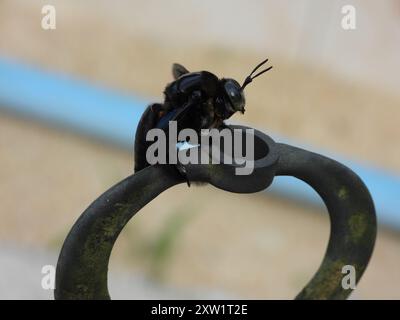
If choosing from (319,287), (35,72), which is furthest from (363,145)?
(319,287)

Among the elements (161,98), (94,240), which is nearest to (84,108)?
(161,98)

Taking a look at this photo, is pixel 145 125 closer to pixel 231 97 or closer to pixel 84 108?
pixel 231 97

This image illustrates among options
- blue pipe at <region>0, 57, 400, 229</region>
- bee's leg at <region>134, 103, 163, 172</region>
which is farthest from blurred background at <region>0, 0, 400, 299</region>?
bee's leg at <region>134, 103, 163, 172</region>

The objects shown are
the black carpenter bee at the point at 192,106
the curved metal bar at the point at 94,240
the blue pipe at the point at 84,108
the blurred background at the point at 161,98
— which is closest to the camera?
the curved metal bar at the point at 94,240

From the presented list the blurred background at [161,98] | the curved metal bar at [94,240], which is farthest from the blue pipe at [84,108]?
the curved metal bar at [94,240]

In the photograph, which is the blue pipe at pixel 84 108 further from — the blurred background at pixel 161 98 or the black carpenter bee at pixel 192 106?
the black carpenter bee at pixel 192 106

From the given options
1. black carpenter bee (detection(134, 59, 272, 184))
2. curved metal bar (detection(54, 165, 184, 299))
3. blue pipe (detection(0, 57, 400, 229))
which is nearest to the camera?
curved metal bar (detection(54, 165, 184, 299))

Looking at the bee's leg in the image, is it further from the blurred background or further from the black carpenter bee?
the blurred background
